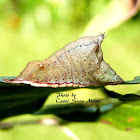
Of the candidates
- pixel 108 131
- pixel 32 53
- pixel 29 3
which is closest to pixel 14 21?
pixel 29 3

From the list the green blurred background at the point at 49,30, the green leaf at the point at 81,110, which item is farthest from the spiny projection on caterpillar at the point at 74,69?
the green blurred background at the point at 49,30

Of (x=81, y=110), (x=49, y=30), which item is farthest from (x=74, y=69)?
(x=49, y=30)

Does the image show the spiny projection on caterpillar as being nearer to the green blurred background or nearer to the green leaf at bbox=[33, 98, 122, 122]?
the green leaf at bbox=[33, 98, 122, 122]

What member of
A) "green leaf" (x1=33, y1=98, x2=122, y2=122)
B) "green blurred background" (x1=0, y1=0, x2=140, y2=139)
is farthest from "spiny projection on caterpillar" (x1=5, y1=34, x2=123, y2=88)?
"green blurred background" (x1=0, y1=0, x2=140, y2=139)

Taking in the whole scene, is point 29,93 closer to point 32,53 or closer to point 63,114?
point 63,114

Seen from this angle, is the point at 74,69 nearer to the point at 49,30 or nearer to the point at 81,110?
the point at 81,110

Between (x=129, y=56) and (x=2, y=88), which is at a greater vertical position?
(x=129, y=56)

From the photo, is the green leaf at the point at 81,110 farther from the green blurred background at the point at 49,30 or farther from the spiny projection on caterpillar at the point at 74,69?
the green blurred background at the point at 49,30
